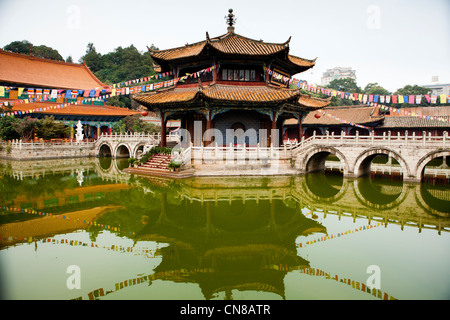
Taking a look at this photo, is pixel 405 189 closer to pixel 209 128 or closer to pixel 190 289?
pixel 209 128

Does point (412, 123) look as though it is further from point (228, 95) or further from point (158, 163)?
point (158, 163)

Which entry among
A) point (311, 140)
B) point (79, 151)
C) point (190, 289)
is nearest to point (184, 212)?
point (190, 289)

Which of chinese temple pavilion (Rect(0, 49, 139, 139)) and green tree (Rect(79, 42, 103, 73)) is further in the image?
green tree (Rect(79, 42, 103, 73))

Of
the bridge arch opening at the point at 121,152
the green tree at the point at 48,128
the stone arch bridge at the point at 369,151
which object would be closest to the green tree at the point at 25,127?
the green tree at the point at 48,128

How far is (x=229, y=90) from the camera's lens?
2250cm

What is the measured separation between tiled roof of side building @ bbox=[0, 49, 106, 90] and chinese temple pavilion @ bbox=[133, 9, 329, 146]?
2280 cm

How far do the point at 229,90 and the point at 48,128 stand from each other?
887 inches

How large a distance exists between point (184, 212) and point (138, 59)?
74.8 m

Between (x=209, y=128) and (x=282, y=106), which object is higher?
(x=282, y=106)

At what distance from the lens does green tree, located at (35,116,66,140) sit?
33.6 metres

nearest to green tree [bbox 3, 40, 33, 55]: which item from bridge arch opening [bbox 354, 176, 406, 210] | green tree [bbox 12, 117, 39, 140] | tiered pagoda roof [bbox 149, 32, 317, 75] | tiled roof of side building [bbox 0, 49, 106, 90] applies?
tiled roof of side building [bbox 0, 49, 106, 90]

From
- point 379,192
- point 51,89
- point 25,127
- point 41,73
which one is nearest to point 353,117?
point 379,192

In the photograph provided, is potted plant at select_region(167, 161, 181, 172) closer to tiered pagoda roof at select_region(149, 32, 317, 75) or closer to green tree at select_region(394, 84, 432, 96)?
tiered pagoda roof at select_region(149, 32, 317, 75)

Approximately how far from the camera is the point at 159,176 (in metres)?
21.0
